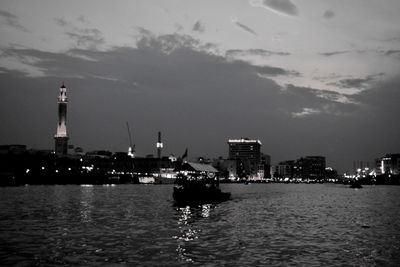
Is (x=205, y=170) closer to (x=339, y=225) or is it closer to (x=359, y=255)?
(x=339, y=225)

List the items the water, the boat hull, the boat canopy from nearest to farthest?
the water
the boat hull
the boat canopy

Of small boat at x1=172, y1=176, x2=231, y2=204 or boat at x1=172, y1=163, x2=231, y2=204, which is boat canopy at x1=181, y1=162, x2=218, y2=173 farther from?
small boat at x1=172, y1=176, x2=231, y2=204

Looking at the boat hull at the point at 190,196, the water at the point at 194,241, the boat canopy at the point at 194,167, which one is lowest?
the water at the point at 194,241

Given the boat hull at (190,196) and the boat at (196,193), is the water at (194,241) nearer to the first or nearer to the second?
the boat hull at (190,196)

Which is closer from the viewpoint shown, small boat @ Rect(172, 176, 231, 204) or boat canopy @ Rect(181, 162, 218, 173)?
small boat @ Rect(172, 176, 231, 204)

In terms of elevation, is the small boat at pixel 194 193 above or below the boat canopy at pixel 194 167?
below

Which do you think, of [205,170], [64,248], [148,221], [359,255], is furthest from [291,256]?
[205,170]

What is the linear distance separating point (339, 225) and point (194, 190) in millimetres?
38524

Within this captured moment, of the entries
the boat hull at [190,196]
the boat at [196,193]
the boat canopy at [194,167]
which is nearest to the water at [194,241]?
the boat hull at [190,196]

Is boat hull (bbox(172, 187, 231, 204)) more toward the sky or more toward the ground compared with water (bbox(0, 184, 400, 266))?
more toward the sky

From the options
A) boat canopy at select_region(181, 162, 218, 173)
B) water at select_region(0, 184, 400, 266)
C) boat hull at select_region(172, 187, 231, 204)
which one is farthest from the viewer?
boat canopy at select_region(181, 162, 218, 173)

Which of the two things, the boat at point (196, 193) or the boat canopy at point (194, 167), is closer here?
the boat at point (196, 193)

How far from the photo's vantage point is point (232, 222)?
179 feet

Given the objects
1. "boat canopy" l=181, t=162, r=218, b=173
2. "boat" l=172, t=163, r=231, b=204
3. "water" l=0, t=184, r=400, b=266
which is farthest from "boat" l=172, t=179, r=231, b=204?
"water" l=0, t=184, r=400, b=266
